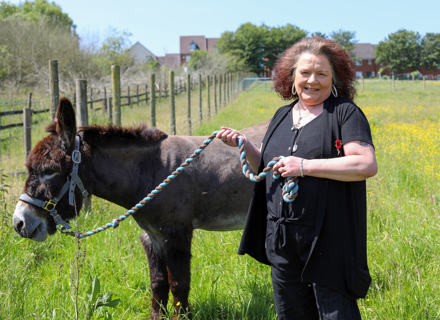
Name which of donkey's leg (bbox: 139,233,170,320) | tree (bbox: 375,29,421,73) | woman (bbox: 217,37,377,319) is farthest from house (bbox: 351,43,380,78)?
woman (bbox: 217,37,377,319)

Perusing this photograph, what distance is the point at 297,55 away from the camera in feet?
6.90

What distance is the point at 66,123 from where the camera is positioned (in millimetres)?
2629

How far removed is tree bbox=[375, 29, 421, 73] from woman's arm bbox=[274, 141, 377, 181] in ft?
306

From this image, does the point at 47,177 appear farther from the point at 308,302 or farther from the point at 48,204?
the point at 308,302

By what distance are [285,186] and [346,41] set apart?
121 meters

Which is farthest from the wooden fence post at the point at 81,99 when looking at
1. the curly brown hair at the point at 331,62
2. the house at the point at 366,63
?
the house at the point at 366,63

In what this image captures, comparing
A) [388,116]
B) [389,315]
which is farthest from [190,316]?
[388,116]

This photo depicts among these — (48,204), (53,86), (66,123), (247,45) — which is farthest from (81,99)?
(247,45)

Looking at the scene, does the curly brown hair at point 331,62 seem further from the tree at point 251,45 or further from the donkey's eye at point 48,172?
the tree at point 251,45

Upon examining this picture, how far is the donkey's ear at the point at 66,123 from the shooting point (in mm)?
2578

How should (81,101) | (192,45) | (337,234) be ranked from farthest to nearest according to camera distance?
(192,45), (81,101), (337,234)

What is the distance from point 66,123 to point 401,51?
315 ft

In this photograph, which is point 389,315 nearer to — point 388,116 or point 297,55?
point 297,55

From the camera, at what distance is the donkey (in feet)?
8.68
